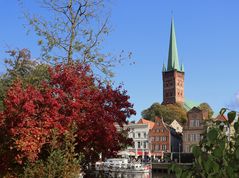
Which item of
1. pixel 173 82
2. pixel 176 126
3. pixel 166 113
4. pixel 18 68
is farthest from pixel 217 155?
pixel 173 82

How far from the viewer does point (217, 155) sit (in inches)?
118

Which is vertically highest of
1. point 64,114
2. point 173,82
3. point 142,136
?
point 173,82

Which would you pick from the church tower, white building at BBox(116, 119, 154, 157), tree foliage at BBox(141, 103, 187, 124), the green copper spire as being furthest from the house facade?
the church tower

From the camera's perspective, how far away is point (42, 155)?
639 inches

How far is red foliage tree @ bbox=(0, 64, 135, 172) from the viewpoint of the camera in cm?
1499

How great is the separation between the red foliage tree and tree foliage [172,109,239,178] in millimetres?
11593

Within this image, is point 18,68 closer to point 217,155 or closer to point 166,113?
point 217,155

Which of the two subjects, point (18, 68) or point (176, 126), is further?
point (176, 126)

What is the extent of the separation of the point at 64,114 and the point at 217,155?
14034 mm

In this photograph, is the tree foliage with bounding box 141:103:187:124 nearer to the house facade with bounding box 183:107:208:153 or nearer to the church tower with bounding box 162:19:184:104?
the house facade with bounding box 183:107:208:153

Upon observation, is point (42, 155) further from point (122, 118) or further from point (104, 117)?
point (122, 118)

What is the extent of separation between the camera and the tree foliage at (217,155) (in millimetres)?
2948

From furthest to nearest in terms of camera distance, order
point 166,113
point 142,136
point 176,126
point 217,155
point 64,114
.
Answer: point 166,113, point 142,136, point 176,126, point 64,114, point 217,155

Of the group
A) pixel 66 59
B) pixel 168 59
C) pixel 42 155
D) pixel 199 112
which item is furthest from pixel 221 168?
pixel 168 59
